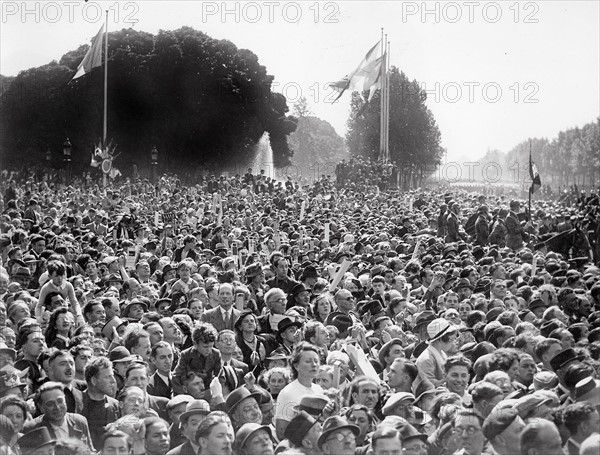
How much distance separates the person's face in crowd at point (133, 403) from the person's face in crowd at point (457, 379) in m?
2.49

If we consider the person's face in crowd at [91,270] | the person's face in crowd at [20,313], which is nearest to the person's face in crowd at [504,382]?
the person's face in crowd at [20,313]

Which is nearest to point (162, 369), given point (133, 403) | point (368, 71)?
point (133, 403)

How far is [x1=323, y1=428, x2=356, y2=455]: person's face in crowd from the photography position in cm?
642

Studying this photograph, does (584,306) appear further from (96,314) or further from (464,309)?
(96,314)

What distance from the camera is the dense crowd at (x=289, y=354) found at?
6.68 meters

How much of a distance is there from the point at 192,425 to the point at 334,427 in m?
1.05

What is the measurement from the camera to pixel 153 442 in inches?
262

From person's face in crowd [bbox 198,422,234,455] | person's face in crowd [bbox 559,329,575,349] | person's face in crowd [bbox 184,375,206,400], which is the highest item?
person's face in crowd [bbox 559,329,575,349]

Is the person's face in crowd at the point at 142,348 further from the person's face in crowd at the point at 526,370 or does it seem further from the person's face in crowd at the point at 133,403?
the person's face in crowd at the point at 526,370

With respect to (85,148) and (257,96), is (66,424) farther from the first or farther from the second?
(257,96)

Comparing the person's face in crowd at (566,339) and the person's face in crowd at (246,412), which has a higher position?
the person's face in crowd at (566,339)

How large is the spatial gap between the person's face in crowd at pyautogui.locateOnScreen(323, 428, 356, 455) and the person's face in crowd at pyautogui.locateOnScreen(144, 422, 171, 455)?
1.05 m

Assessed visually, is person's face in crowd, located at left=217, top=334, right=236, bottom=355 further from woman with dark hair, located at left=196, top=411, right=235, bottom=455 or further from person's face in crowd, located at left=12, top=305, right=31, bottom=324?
woman with dark hair, located at left=196, top=411, right=235, bottom=455

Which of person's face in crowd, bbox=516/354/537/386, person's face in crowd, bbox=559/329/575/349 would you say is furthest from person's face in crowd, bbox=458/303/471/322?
person's face in crowd, bbox=516/354/537/386
